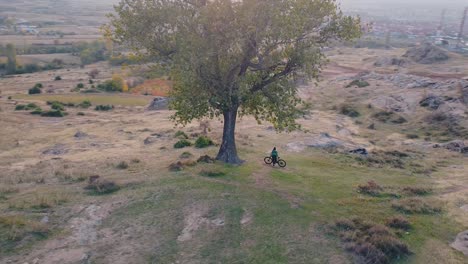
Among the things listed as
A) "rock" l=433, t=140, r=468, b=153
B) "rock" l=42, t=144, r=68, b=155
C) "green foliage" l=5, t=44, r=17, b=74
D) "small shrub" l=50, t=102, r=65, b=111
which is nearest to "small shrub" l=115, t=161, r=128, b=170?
"rock" l=42, t=144, r=68, b=155

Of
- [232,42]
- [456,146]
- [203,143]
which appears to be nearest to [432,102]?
[456,146]

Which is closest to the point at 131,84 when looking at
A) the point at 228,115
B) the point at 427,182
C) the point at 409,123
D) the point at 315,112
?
the point at 315,112

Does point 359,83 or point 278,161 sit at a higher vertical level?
point 278,161

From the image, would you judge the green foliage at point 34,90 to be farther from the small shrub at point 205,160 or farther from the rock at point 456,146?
the rock at point 456,146

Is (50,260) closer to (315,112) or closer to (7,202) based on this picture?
(7,202)

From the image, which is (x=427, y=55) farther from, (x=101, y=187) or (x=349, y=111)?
(x=101, y=187)

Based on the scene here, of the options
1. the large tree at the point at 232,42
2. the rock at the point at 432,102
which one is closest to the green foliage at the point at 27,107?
the large tree at the point at 232,42
